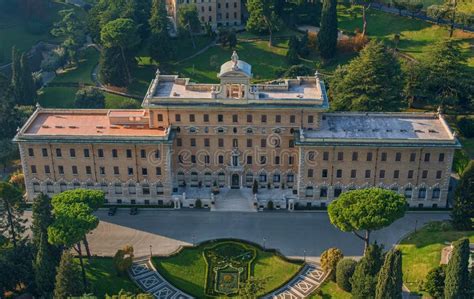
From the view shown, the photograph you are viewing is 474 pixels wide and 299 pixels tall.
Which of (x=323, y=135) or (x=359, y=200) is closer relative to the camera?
(x=359, y=200)

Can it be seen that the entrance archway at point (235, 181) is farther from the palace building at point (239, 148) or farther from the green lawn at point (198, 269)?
the green lawn at point (198, 269)

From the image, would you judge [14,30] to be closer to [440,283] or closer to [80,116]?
[80,116]

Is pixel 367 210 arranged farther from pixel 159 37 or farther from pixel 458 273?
pixel 159 37

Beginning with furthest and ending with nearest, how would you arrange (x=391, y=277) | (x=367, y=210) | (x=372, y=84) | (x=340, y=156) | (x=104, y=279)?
1. (x=372, y=84)
2. (x=340, y=156)
3. (x=104, y=279)
4. (x=367, y=210)
5. (x=391, y=277)

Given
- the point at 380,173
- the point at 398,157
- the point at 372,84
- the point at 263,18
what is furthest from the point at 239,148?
the point at 263,18

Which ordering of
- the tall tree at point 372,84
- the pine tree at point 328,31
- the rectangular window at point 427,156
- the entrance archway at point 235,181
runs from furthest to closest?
1. the pine tree at point 328,31
2. the tall tree at point 372,84
3. the entrance archway at point 235,181
4. the rectangular window at point 427,156

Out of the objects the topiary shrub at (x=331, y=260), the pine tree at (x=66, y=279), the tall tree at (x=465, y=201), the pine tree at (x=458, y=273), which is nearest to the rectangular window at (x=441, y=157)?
the tall tree at (x=465, y=201)


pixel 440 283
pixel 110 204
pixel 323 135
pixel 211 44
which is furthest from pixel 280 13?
pixel 440 283
